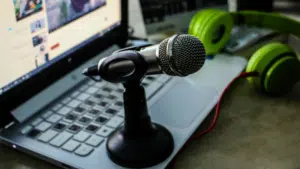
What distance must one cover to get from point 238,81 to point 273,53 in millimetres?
98

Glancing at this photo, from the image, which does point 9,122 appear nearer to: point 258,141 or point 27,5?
point 27,5

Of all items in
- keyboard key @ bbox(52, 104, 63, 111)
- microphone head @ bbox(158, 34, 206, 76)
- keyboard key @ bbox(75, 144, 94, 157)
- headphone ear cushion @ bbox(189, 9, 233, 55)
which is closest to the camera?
microphone head @ bbox(158, 34, 206, 76)

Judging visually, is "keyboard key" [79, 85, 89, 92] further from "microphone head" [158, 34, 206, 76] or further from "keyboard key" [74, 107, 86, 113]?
"microphone head" [158, 34, 206, 76]

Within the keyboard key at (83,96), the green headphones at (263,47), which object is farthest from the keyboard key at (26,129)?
the green headphones at (263,47)

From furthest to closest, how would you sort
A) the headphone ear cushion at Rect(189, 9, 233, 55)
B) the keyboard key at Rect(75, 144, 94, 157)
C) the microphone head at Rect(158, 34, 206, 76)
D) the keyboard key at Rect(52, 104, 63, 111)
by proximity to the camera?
the headphone ear cushion at Rect(189, 9, 233, 55), the keyboard key at Rect(52, 104, 63, 111), the keyboard key at Rect(75, 144, 94, 157), the microphone head at Rect(158, 34, 206, 76)

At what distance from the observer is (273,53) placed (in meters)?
0.71

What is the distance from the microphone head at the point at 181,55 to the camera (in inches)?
19.1

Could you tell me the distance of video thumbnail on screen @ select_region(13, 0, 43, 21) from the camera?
60cm

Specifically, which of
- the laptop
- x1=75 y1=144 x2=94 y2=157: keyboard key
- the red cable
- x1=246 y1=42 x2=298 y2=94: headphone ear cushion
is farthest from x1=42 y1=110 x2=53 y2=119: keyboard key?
x1=246 y1=42 x2=298 y2=94: headphone ear cushion

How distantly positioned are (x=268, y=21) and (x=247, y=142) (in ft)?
1.04

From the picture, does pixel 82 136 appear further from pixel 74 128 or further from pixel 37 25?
pixel 37 25

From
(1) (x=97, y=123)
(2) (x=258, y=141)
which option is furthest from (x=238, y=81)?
(1) (x=97, y=123)

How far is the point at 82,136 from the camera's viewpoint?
0.63m

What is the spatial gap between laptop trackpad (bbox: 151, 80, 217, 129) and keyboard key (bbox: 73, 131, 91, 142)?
0.11 metres
